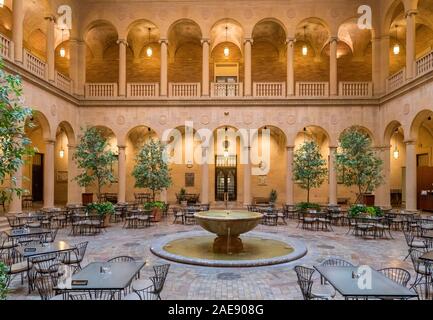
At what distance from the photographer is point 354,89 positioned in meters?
19.8

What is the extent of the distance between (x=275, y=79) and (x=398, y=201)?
41.2ft

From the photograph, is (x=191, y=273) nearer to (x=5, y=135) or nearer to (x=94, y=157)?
(x=5, y=135)

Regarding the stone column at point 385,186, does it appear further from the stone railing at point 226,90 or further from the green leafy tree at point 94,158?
the green leafy tree at point 94,158

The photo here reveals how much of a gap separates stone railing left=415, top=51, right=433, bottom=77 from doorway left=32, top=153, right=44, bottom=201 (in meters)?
24.8

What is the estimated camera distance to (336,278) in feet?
16.4

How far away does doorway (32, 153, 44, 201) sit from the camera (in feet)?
76.7

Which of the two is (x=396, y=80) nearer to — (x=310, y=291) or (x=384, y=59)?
(x=384, y=59)

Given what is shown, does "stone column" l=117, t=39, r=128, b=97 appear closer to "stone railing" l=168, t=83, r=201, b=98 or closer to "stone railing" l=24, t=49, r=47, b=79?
"stone railing" l=168, t=83, r=201, b=98

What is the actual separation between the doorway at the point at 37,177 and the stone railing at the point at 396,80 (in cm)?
2423

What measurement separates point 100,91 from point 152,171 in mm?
7939

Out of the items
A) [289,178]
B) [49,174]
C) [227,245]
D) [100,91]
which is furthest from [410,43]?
[49,174]

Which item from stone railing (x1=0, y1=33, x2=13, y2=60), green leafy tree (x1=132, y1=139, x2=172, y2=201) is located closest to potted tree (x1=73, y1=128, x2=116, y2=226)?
green leafy tree (x1=132, y1=139, x2=172, y2=201)
